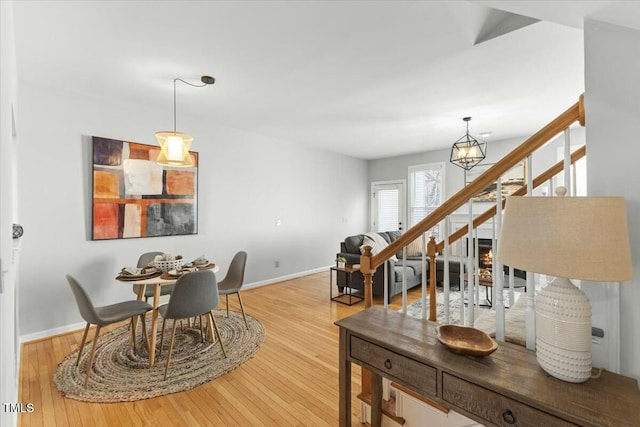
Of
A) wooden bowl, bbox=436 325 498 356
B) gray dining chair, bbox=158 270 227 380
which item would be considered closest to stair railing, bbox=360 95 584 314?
wooden bowl, bbox=436 325 498 356

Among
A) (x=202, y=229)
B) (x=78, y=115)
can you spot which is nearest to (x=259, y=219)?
(x=202, y=229)

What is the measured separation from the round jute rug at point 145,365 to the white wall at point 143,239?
0.80 metres

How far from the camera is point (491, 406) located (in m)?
1.02

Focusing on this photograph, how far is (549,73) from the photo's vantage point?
107 inches

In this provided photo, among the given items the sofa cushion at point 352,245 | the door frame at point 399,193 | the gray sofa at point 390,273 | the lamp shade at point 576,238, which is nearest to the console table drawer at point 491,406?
the lamp shade at point 576,238

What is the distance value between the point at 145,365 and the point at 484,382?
2571 mm

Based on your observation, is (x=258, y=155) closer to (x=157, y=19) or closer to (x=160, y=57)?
(x=160, y=57)

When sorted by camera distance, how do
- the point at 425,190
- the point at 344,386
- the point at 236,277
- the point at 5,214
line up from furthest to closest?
the point at 425,190 → the point at 236,277 → the point at 344,386 → the point at 5,214

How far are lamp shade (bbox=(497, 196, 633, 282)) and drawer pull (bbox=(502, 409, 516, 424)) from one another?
502mm

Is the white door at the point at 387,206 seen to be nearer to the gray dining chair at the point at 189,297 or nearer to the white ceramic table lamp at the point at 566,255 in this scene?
the gray dining chair at the point at 189,297

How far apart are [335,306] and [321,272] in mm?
2034

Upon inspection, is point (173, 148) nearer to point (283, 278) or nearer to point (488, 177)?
point (488, 177)

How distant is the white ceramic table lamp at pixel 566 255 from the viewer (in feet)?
2.79

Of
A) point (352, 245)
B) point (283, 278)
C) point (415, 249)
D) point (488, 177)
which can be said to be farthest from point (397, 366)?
point (415, 249)
